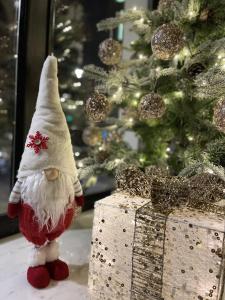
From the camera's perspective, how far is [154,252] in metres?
0.89

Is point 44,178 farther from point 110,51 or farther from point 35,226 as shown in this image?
point 110,51

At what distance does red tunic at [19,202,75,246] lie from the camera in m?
1.04

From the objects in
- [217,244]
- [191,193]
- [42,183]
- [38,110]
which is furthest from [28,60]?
[217,244]

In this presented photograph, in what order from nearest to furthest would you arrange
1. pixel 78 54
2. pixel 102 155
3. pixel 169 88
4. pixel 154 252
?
pixel 154 252, pixel 169 88, pixel 102 155, pixel 78 54

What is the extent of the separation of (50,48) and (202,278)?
4.00 ft

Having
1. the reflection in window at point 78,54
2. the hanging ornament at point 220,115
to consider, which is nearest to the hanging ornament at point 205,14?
the hanging ornament at point 220,115

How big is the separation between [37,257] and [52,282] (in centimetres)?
10

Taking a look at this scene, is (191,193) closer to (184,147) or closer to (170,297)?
(170,297)

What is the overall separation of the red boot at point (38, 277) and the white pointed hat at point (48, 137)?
327 mm

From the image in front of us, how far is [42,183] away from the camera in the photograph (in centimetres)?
102

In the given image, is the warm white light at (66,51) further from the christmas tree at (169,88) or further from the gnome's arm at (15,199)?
the gnome's arm at (15,199)

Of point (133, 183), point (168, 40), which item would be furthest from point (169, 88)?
point (133, 183)

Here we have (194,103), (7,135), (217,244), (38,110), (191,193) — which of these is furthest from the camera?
(7,135)

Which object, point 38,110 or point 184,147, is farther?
point 184,147
